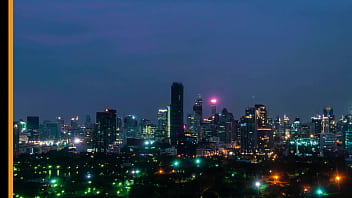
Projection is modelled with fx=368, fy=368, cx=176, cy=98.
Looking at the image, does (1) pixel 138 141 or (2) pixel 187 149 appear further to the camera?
(1) pixel 138 141

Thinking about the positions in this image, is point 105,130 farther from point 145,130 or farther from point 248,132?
point 248,132

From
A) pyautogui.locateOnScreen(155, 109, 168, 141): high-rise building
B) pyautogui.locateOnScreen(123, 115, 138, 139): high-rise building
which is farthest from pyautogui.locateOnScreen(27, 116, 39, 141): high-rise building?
pyautogui.locateOnScreen(155, 109, 168, 141): high-rise building

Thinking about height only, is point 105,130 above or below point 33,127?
below

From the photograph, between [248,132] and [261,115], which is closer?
[248,132]

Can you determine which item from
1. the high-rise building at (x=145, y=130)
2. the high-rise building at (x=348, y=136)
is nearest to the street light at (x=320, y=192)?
the high-rise building at (x=348, y=136)

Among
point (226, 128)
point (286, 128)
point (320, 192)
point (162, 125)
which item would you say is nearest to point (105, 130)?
point (162, 125)

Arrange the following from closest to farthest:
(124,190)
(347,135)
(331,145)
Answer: (124,190) < (347,135) < (331,145)
